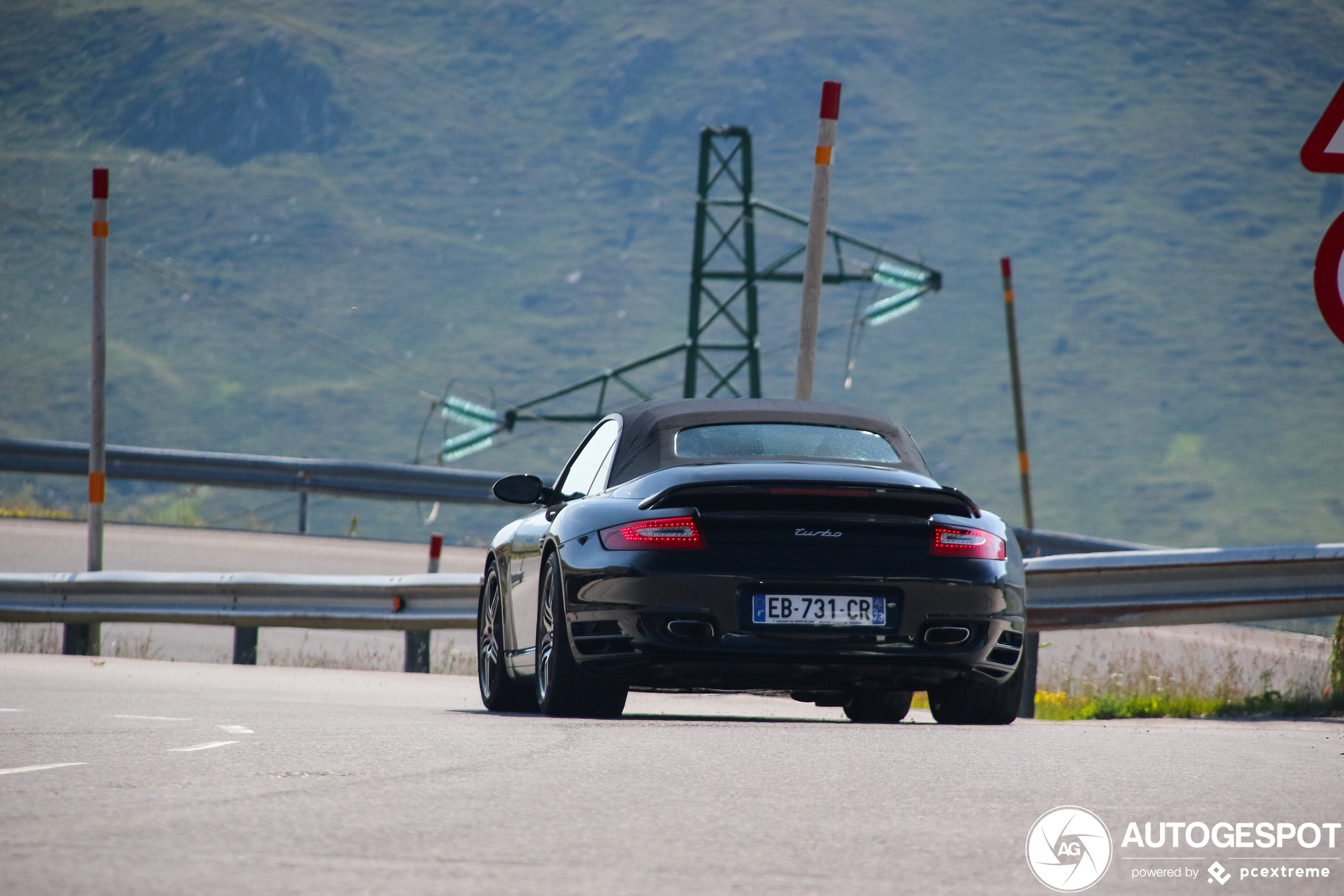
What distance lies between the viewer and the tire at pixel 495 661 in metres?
9.52

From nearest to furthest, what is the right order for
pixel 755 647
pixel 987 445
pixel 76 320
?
pixel 755 647
pixel 987 445
pixel 76 320

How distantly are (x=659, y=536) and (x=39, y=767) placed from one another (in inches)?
103

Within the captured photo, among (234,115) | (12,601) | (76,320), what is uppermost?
(234,115)

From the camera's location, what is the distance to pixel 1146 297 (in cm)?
14488

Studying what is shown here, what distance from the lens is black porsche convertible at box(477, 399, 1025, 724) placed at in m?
7.61

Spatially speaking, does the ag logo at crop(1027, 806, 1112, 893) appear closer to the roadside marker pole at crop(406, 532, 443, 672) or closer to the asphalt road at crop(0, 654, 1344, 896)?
the asphalt road at crop(0, 654, 1344, 896)

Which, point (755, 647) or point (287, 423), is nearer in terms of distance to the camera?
point (755, 647)

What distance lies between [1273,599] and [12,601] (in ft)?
30.9

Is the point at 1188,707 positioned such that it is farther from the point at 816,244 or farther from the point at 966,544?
the point at 816,244

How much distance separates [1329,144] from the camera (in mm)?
7246

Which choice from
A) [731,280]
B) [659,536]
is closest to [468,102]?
[731,280]

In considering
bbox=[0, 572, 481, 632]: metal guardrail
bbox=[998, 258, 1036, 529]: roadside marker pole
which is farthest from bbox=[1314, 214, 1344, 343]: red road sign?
bbox=[998, 258, 1036, 529]: roadside marker pole

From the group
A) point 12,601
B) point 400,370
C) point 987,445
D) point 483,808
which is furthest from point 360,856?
point 400,370

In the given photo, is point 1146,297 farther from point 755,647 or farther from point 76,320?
point 755,647
